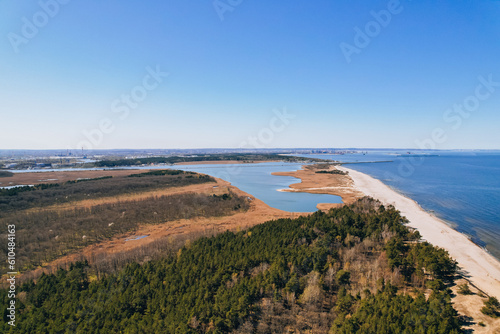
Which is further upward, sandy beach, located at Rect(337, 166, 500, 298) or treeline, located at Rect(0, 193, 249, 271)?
sandy beach, located at Rect(337, 166, 500, 298)

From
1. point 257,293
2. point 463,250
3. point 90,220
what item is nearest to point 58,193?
point 90,220

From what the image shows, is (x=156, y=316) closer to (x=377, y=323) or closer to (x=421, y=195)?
(x=377, y=323)

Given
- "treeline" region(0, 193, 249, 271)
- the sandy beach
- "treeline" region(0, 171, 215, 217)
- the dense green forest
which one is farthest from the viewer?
"treeline" region(0, 171, 215, 217)

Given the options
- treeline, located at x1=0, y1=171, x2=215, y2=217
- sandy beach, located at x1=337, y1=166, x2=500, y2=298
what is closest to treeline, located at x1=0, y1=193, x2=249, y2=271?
treeline, located at x1=0, y1=171, x2=215, y2=217

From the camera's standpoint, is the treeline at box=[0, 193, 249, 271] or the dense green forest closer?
the dense green forest

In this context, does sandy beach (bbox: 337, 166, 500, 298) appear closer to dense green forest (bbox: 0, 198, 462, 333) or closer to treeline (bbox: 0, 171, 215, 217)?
dense green forest (bbox: 0, 198, 462, 333)

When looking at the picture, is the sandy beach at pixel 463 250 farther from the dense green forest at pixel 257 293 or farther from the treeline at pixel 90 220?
the treeline at pixel 90 220
